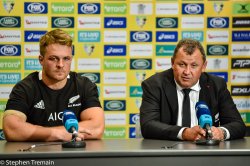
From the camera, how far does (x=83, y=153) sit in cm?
257

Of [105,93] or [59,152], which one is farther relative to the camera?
[105,93]

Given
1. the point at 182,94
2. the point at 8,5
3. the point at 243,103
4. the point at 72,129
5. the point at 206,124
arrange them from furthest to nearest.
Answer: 1. the point at 243,103
2. the point at 8,5
3. the point at 182,94
4. the point at 206,124
5. the point at 72,129

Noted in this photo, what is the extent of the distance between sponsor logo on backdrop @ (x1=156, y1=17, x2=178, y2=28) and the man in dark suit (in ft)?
7.22

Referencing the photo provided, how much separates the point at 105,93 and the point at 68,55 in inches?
99.6

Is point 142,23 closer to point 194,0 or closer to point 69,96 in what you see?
point 194,0

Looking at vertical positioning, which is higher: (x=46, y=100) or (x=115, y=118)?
(x=46, y=100)

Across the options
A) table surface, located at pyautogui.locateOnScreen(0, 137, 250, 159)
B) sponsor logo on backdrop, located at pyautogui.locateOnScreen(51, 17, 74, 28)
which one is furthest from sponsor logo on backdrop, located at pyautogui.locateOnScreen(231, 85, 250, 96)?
table surface, located at pyautogui.locateOnScreen(0, 137, 250, 159)

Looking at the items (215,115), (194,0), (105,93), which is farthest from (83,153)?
(194,0)

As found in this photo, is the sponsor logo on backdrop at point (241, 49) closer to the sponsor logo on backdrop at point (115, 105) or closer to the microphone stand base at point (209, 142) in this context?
Answer: the sponsor logo on backdrop at point (115, 105)

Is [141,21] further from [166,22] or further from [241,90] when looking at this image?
[241,90]

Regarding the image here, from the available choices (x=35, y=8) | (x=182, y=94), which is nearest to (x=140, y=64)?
(x=35, y=8)

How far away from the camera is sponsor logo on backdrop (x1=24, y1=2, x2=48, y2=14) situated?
595 cm

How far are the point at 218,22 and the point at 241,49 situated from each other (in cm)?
42

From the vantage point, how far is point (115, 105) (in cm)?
605
